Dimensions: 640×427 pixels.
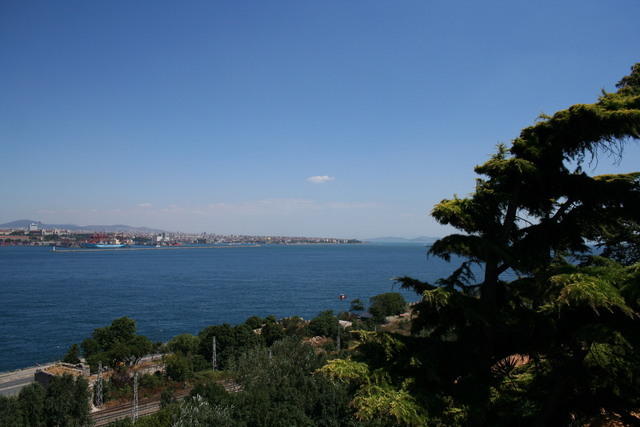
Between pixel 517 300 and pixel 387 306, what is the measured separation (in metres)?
47.1

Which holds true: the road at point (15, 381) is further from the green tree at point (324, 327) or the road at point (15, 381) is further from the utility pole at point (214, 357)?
the green tree at point (324, 327)

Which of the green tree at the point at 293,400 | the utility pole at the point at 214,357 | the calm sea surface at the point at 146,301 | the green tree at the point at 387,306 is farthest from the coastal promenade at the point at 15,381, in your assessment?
the green tree at the point at 387,306

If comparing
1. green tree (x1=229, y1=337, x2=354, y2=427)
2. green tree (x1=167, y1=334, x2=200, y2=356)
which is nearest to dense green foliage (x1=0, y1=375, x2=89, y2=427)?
green tree (x1=229, y1=337, x2=354, y2=427)

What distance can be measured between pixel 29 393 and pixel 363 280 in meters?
79.2

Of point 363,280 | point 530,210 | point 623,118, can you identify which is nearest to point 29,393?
point 530,210

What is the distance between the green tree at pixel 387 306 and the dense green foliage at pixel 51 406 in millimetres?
34270

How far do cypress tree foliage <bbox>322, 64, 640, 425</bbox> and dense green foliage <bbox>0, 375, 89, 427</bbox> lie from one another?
1919 centimetres

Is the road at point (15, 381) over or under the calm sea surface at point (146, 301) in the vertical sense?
over

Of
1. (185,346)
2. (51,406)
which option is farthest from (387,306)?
(51,406)

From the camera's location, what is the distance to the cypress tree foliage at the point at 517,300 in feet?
15.9

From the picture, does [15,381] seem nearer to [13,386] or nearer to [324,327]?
[13,386]

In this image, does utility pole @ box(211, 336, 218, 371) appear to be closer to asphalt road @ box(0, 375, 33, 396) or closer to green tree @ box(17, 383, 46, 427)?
asphalt road @ box(0, 375, 33, 396)

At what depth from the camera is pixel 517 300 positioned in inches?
225

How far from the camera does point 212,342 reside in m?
34.1
